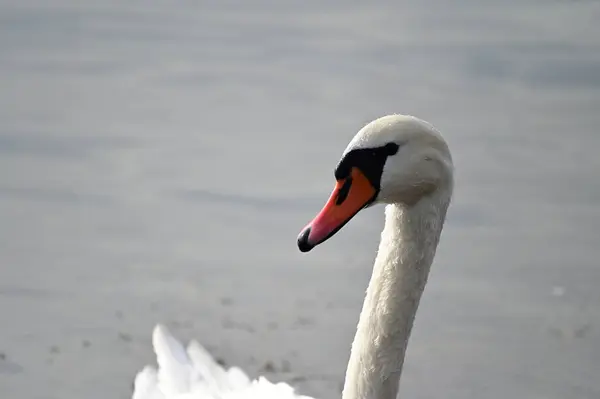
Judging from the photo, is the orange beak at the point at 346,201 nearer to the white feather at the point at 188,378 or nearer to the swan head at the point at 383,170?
the swan head at the point at 383,170

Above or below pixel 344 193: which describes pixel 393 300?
below

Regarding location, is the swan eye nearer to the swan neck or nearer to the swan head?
the swan head

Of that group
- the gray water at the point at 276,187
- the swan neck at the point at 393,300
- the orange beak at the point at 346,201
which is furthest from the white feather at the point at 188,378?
the orange beak at the point at 346,201

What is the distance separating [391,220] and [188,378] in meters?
1.52

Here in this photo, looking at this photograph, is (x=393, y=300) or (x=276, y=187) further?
(x=276, y=187)

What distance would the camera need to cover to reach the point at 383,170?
3.21 m

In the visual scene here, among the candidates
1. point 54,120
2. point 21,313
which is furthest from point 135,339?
point 54,120

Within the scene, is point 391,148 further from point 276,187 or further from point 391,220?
point 276,187

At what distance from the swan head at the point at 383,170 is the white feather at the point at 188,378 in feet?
4.27

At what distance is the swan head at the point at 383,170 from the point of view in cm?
319

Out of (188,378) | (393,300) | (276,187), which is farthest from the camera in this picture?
(276,187)

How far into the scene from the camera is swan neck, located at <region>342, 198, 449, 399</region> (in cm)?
333

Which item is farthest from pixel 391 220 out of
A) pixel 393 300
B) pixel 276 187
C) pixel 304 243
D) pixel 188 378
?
pixel 276 187

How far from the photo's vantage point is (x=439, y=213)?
10.9ft
